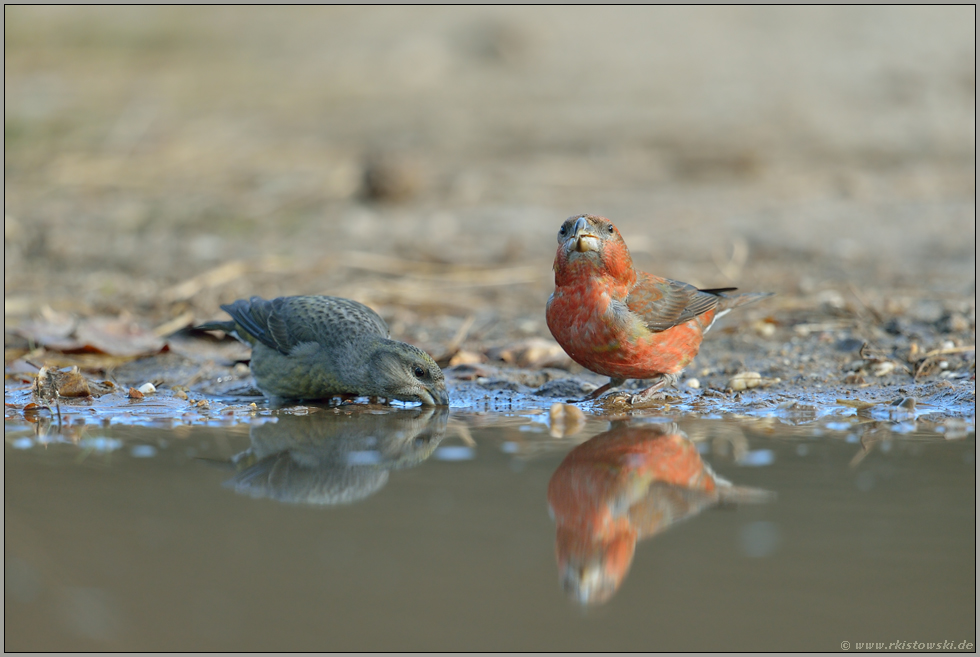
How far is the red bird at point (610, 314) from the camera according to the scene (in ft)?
14.8

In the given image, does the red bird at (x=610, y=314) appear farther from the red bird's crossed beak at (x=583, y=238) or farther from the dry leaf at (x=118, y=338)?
the dry leaf at (x=118, y=338)

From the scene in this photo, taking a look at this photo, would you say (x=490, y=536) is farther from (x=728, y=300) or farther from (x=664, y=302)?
(x=728, y=300)

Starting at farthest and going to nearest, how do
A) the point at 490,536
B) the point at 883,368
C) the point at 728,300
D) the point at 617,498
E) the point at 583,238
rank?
the point at 728,300 → the point at 883,368 → the point at 583,238 → the point at 617,498 → the point at 490,536

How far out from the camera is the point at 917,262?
8.02 m

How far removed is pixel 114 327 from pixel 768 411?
3.72 meters

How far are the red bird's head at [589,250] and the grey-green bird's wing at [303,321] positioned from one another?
1063 mm

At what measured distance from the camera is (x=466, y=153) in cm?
1263

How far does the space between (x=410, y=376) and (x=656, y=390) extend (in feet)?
3.97

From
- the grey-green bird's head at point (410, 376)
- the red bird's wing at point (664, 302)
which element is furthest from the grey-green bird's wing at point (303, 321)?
the red bird's wing at point (664, 302)

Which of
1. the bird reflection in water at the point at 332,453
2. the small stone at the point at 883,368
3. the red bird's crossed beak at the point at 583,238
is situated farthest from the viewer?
the small stone at the point at 883,368

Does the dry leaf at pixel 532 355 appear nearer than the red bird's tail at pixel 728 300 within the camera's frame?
No

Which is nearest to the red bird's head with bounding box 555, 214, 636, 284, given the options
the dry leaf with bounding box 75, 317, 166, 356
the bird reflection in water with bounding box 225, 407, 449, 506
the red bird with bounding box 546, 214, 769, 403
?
the red bird with bounding box 546, 214, 769, 403

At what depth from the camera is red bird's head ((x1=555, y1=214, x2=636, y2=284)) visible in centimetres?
451

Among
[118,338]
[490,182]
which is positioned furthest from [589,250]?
[490,182]
